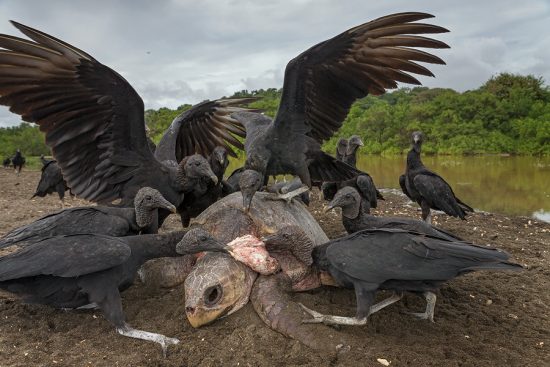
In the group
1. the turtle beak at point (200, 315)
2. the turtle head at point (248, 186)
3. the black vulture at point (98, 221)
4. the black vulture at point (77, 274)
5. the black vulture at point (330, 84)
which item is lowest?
the turtle beak at point (200, 315)

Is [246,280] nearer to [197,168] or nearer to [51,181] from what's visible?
[197,168]

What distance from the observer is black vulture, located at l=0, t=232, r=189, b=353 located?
10.2ft

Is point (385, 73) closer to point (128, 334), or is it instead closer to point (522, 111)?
point (128, 334)

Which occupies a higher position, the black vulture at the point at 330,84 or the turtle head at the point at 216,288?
the black vulture at the point at 330,84

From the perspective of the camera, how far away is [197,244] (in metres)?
3.40

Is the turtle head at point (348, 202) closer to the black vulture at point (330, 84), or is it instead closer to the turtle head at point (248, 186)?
the turtle head at point (248, 186)

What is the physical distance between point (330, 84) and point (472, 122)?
2254cm

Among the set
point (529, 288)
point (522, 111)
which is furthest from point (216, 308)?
point (522, 111)

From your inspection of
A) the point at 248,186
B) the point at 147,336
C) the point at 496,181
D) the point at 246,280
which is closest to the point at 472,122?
the point at 496,181

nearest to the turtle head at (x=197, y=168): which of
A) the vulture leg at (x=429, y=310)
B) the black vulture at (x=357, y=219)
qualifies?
the black vulture at (x=357, y=219)

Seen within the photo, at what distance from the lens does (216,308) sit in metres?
3.25

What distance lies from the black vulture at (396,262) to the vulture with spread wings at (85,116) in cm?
175

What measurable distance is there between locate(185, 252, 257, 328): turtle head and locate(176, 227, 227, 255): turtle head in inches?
4.3

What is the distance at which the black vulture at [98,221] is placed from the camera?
12.2ft
